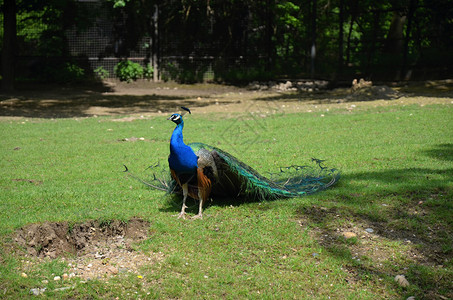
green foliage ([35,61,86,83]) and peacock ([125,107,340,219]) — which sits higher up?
green foliage ([35,61,86,83])

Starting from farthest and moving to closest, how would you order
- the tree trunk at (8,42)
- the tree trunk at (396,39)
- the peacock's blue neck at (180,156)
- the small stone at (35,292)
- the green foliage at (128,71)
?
the green foliage at (128,71) → the tree trunk at (396,39) → the tree trunk at (8,42) → the peacock's blue neck at (180,156) → the small stone at (35,292)

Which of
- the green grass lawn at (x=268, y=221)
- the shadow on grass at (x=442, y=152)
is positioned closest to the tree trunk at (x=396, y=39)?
the green grass lawn at (x=268, y=221)

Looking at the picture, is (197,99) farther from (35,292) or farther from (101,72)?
(35,292)

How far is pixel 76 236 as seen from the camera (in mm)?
4906

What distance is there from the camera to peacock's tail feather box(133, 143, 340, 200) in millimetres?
5465

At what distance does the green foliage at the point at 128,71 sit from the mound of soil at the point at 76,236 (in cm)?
1984

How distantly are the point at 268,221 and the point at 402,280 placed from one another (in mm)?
1629

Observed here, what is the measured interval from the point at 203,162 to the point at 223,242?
0.99 meters

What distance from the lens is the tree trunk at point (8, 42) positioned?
61.8 feet

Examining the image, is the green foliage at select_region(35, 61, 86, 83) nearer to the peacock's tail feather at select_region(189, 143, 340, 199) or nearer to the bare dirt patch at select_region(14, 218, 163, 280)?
the peacock's tail feather at select_region(189, 143, 340, 199)

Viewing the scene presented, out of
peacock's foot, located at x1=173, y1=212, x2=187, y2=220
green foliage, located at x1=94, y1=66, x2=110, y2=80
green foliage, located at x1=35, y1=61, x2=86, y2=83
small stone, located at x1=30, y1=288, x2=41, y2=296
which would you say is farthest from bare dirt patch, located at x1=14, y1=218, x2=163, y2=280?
green foliage, located at x1=94, y1=66, x2=110, y2=80

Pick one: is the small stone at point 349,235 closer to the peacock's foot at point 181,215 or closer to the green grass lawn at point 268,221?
the green grass lawn at point 268,221

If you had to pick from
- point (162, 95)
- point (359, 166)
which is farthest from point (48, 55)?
point (359, 166)

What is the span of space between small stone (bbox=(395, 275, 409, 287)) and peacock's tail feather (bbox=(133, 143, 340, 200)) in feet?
6.59
